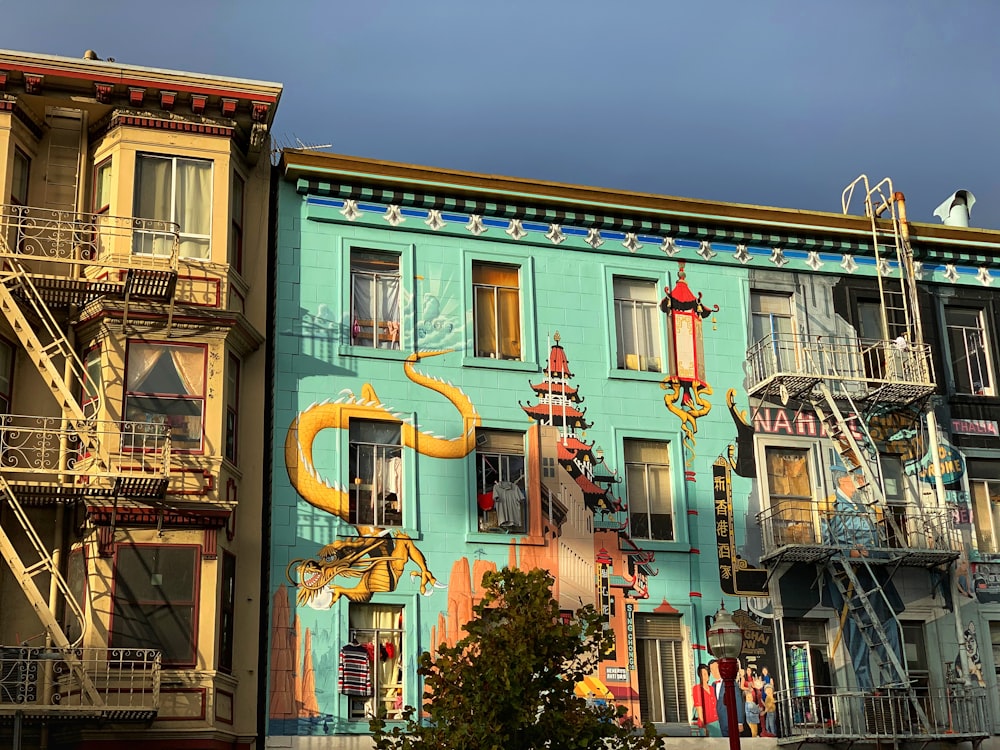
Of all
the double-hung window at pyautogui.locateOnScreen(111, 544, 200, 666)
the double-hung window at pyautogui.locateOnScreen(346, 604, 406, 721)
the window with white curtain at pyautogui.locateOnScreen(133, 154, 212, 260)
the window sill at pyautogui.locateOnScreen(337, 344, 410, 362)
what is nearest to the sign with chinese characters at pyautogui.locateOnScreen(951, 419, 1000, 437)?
the window sill at pyautogui.locateOnScreen(337, 344, 410, 362)

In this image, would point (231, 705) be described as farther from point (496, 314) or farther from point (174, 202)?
point (496, 314)

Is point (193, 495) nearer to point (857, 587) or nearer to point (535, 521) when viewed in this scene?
point (535, 521)

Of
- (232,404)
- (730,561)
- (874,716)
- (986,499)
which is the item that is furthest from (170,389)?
(986,499)

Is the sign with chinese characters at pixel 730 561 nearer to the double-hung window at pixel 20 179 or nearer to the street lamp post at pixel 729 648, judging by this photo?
the street lamp post at pixel 729 648

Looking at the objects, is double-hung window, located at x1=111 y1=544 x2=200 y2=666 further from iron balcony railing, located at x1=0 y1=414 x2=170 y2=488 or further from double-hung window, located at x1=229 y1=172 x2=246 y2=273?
double-hung window, located at x1=229 y1=172 x2=246 y2=273

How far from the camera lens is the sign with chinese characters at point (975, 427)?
32.7 meters

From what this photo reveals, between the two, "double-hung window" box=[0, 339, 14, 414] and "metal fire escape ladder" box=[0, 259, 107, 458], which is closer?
"metal fire escape ladder" box=[0, 259, 107, 458]

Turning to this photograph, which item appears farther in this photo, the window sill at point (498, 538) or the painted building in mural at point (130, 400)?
the window sill at point (498, 538)

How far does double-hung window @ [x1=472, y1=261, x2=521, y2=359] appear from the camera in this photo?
99.5ft

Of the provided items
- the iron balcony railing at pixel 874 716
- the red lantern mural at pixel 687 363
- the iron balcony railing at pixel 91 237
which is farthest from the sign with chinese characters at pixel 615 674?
the iron balcony railing at pixel 91 237

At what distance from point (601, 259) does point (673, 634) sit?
827 cm

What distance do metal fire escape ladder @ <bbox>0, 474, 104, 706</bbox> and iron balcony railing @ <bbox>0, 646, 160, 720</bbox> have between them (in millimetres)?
93

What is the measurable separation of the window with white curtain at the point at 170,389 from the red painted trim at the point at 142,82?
5189 millimetres

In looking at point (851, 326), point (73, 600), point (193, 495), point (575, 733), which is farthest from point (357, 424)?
point (851, 326)
